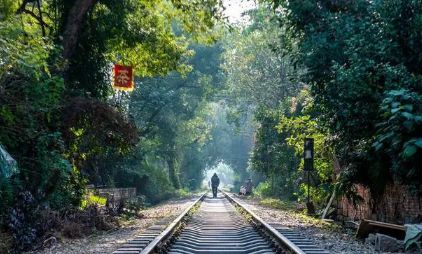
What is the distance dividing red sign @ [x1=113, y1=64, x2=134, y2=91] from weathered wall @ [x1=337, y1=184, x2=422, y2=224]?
883 centimetres

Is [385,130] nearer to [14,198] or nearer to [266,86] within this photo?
[14,198]

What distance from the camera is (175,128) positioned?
147ft

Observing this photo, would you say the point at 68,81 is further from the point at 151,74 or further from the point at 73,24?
the point at 151,74

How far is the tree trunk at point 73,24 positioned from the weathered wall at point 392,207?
363 inches

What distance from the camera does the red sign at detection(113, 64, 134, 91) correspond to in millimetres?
19219

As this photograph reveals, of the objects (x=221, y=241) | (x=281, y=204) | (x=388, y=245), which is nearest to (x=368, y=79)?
(x=388, y=245)

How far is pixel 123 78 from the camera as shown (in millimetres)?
19531

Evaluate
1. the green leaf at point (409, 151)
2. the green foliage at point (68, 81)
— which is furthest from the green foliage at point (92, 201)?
the green leaf at point (409, 151)

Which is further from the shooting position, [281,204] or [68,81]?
[281,204]

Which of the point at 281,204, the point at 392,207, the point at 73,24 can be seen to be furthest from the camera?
the point at 281,204

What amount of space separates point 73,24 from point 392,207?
10.2 meters

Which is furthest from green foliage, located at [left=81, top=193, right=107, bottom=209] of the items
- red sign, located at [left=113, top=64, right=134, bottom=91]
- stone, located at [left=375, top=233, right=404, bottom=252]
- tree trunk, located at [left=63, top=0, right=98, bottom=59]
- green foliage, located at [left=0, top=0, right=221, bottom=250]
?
stone, located at [left=375, top=233, right=404, bottom=252]

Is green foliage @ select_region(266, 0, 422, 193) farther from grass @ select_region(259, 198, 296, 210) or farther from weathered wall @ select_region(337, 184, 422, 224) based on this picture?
grass @ select_region(259, 198, 296, 210)

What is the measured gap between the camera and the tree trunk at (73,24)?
51.4 feet
